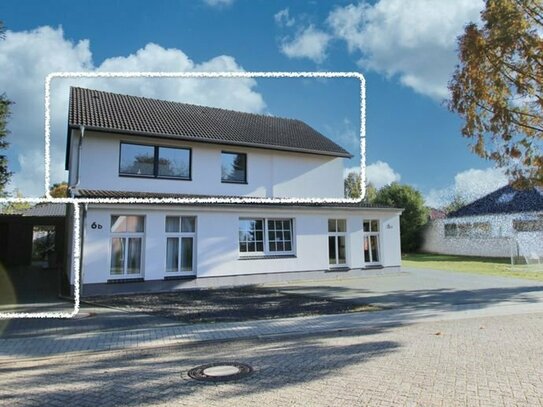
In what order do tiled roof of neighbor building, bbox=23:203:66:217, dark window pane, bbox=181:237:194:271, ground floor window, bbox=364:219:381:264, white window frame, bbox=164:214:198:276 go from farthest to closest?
tiled roof of neighbor building, bbox=23:203:66:217 → ground floor window, bbox=364:219:381:264 → dark window pane, bbox=181:237:194:271 → white window frame, bbox=164:214:198:276

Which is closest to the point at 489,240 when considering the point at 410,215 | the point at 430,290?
the point at 410,215

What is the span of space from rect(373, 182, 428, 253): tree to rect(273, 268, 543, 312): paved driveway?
19066 mm

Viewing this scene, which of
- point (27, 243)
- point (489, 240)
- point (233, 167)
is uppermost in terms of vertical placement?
point (233, 167)

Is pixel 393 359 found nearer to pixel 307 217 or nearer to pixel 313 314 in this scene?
pixel 313 314

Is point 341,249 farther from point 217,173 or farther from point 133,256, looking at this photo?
point 133,256

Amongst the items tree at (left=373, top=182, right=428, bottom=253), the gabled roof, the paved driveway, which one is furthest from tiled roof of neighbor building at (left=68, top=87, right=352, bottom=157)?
the gabled roof

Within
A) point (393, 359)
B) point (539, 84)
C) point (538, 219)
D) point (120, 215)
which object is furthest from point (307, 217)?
point (538, 219)

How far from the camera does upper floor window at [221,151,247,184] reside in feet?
63.7

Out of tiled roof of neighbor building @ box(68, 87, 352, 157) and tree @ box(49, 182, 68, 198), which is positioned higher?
tiled roof of neighbor building @ box(68, 87, 352, 157)

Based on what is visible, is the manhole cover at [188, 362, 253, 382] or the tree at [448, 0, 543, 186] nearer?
the manhole cover at [188, 362, 253, 382]

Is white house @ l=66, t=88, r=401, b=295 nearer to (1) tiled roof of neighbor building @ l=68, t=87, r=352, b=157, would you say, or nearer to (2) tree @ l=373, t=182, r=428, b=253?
(1) tiled roof of neighbor building @ l=68, t=87, r=352, b=157

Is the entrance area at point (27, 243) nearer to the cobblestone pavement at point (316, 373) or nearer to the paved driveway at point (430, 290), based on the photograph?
the paved driveway at point (430, 290)

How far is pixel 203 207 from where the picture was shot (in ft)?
54.3

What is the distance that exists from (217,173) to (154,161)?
2.70 metres
